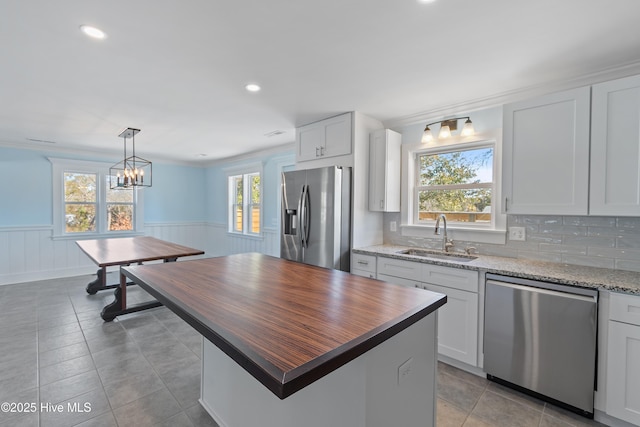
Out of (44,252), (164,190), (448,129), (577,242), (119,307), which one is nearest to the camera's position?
(577,242)

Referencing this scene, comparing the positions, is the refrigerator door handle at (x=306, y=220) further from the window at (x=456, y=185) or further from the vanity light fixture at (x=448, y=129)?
the vanity light fixture at (x=448, y=129)

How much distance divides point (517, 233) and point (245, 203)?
471 centimetres

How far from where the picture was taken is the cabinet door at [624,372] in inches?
65.9

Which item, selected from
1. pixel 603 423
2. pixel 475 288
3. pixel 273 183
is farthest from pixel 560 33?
pixel 273 183

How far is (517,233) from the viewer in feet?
8.55

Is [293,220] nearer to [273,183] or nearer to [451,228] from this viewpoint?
[451,228]

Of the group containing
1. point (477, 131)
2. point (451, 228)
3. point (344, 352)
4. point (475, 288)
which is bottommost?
point (475, 288)

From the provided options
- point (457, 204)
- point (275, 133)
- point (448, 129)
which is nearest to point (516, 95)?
point (448, 129)

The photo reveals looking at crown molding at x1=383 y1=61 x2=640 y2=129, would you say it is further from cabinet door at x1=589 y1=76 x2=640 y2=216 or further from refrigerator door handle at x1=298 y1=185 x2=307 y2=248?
refrigerator door handle at x1=298 y1=185 x2=307 y2=248

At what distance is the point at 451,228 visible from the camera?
9.84 ft

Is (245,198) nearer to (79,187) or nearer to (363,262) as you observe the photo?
(79,187)

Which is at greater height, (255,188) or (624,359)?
(255,188)

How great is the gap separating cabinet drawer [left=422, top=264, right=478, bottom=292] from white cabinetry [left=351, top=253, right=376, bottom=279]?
0.53 meters

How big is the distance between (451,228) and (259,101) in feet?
7.61
